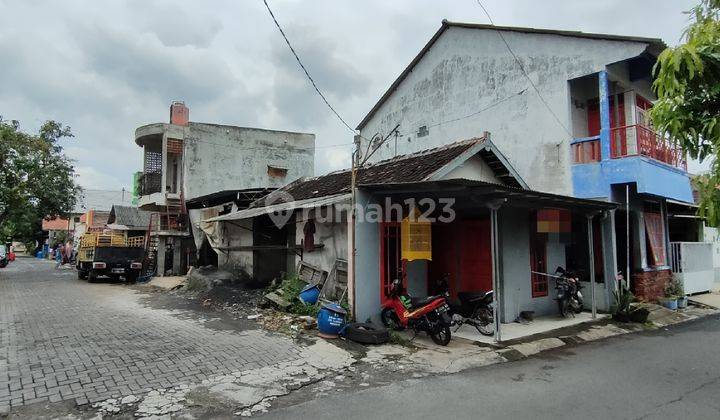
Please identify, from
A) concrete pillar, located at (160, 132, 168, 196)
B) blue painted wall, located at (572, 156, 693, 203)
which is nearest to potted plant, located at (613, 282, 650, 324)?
blue painted wall, located at (572, 156, 693, 203)

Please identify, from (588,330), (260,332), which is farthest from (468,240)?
(260,332)

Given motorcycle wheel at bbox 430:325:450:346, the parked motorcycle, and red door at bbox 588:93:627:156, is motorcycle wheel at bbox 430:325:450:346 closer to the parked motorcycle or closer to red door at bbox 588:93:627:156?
the parked motorcycle

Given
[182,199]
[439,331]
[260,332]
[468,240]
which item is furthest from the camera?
[182,199]

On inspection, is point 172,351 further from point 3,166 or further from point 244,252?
point 3,166

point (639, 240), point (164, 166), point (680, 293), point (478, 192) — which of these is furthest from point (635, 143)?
point (164, 166)

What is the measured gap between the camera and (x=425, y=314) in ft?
25.4

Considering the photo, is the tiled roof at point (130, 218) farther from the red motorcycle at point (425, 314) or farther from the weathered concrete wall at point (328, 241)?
the red motorcycle at point (425, 314)

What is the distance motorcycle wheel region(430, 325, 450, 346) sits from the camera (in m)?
7.54

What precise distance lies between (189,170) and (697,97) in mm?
20367

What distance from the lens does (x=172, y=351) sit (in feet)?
21.9

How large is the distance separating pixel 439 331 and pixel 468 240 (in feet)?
10.6

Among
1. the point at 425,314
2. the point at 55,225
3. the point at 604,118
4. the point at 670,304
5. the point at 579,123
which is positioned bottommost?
the point at 670,304

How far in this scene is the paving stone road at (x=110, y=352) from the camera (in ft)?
16.7

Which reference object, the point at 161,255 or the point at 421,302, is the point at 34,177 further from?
the point at 421,302
